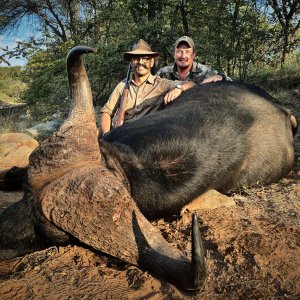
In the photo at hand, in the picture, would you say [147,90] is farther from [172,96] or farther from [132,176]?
[132,176]

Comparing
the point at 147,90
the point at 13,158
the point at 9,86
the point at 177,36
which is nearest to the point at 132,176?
the point at 147,90

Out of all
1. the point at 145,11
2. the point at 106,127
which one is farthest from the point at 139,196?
the point at 145,11

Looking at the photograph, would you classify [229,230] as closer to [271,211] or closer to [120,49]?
[271,211]

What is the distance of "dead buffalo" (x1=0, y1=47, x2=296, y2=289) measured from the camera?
2.46 m

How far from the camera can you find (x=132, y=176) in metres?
2.95

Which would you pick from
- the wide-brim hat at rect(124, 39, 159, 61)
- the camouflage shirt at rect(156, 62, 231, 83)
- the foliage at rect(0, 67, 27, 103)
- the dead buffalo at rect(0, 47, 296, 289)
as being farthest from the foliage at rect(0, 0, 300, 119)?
the foliage at rect(0, 67, 27, 103)

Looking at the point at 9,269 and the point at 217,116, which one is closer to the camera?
the point at 9,269

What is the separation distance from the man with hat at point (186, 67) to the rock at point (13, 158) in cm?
292

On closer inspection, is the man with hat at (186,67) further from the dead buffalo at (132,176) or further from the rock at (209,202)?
the rock at (209,202)

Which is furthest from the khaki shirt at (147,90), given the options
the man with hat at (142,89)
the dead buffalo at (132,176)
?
the dead buffalo at (132,176)

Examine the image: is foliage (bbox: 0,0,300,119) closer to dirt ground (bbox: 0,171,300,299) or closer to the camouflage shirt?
the camouflage shirt

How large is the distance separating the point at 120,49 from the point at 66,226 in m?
8.73

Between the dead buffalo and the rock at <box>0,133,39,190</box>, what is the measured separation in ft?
5.03

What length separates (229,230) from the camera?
10.3 ft
